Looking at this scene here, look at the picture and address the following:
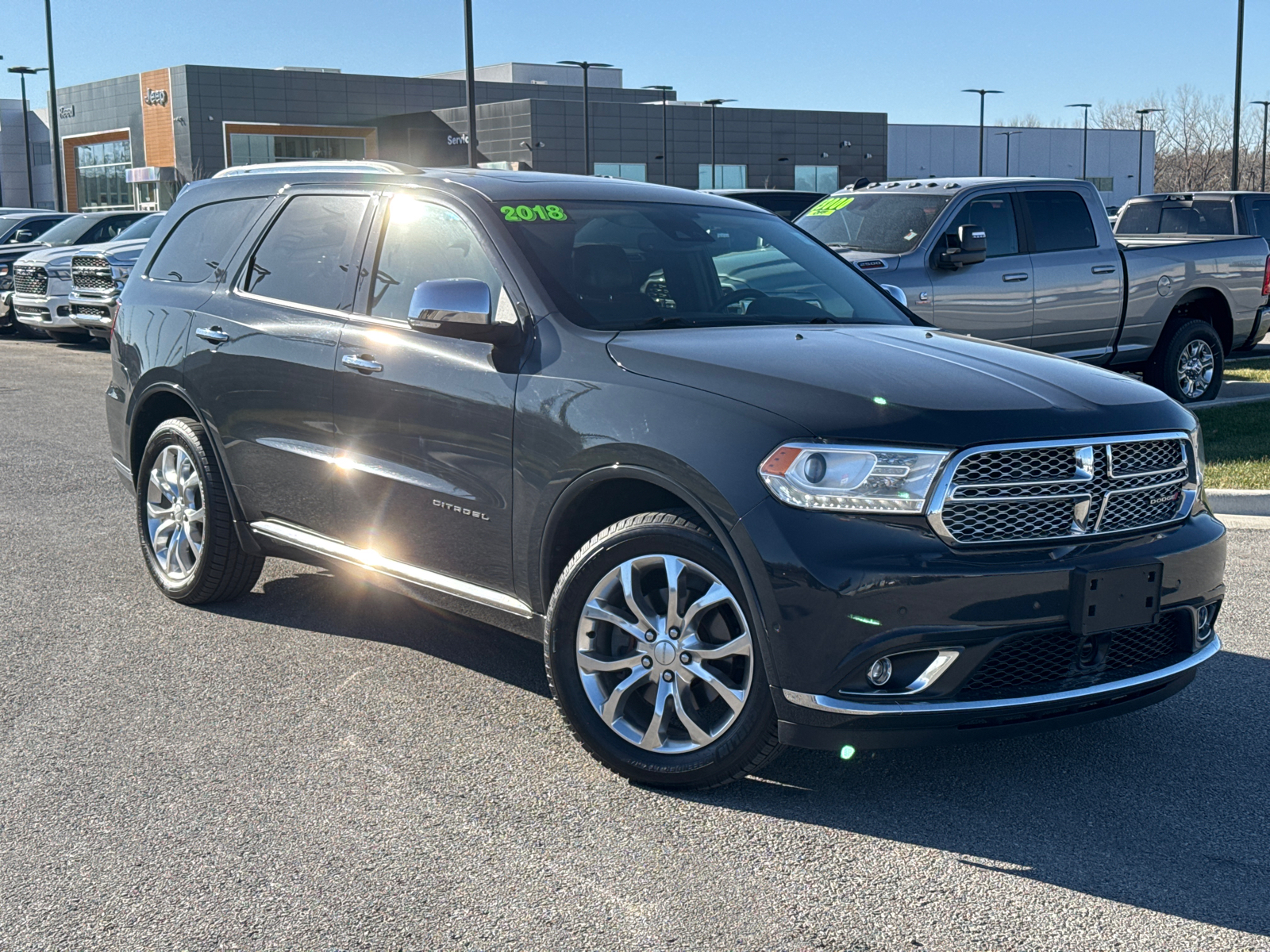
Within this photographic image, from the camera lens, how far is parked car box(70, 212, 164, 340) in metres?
18.4

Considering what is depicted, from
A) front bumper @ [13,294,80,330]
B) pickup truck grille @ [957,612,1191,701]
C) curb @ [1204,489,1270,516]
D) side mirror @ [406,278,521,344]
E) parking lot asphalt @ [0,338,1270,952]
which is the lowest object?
parking lot asphalt @ [0,338,1270,952]

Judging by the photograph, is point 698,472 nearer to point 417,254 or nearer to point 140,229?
point 417,254

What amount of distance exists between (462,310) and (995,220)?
831 centimetres

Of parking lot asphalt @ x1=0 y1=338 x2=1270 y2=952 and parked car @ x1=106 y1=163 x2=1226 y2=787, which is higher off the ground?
parked car @ x1=106 y1=163 x2=1226 y2=787

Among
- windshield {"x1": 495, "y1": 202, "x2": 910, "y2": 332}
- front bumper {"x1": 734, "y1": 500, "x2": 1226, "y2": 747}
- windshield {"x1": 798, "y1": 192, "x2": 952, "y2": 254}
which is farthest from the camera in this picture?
windshield {"x1": 798, "y1": 192, "x2": 952, "y2": 254}

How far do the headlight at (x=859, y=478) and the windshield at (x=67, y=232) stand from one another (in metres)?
20.6

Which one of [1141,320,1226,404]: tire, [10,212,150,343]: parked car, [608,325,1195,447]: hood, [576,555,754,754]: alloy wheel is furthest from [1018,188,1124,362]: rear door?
[10,212,150,343]: parked car

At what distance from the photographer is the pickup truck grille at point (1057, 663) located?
3.77 m

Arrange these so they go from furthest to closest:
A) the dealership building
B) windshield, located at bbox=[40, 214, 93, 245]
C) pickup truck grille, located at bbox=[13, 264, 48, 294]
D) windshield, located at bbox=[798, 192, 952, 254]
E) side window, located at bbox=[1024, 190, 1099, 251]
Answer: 1. the dealership building
2. windshield, located at bbox=[40, 214, 93, 245]
3. pickup truck grille, located at bbox=[13, 264, 48, 294]
4. side window, located at bbox=[1024, 190, 1099, 251]
5. windshield, located at bbox=[798, 192, 952, 254]

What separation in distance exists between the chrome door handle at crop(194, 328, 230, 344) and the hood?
218 centimetres

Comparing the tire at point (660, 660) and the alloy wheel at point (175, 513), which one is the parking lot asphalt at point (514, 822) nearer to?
the tire at point (660, 660)

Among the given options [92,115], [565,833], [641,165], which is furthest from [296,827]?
[92,115]

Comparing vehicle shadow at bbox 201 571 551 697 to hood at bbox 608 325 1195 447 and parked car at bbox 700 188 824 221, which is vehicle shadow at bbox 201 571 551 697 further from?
parked car at bbox 700 188 824 221

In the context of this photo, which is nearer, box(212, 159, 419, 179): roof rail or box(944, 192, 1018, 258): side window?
box(212, 159, 419, 179): roof rail
